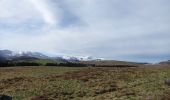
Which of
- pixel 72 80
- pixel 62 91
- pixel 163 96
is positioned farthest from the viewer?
pixel 72 80

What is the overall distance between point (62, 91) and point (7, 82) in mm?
18034

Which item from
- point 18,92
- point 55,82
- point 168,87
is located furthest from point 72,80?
point 168,87

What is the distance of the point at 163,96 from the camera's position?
43312 millimetres

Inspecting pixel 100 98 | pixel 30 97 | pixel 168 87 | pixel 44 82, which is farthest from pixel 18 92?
pixel 168 87

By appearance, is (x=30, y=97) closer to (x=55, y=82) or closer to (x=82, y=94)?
(x=82, y=94)

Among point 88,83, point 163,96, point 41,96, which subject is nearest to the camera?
point 163,96

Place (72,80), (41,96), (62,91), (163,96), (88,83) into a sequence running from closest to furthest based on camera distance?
(163,96) < (41,96) < (62,91) < (88,83) < (72,80)

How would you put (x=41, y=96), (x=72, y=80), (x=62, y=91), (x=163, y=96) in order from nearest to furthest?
(x=163, y=96) < (x=41, y=96) < (x=62, y=91) < (x=72, y=80)

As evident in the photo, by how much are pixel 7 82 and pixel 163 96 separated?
32651 mm

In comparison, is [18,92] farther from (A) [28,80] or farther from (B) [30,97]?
(A) [28,80]

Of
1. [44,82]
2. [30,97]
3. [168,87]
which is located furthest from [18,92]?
[168,87]

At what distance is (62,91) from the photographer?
52.9 m

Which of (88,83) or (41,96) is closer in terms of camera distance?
(41,96)

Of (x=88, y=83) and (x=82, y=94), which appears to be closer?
(x=82, y=94)
